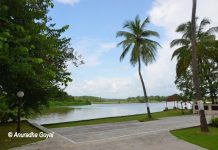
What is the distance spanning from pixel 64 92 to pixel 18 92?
20.1ft

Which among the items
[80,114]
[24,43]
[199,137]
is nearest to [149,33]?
[199,137]

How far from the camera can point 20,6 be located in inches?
375

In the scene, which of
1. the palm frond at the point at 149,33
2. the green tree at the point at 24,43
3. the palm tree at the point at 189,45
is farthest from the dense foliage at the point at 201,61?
the green tree at the point at 24,43

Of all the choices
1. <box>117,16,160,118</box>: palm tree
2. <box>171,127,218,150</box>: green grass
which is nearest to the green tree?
<box>171,127,218,150</box>: green grass

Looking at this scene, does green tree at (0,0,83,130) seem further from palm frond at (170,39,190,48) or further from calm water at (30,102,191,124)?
palm frond at (170,39,190,48)

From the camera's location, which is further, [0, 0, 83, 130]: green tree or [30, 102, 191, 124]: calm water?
[30, 102, 191, 124]: calm water

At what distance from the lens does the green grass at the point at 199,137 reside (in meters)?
12.0

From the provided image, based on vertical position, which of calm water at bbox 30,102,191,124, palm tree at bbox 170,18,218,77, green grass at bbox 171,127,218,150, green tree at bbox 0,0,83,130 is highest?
palm tree at bbox 170,18,218,77

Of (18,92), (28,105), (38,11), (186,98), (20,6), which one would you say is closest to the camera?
(20,6)

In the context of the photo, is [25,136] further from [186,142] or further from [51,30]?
[186,142]

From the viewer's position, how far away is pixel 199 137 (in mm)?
13664

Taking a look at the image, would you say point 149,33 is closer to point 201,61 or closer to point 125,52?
point 125,52

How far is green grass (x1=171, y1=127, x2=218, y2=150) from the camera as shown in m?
12.0

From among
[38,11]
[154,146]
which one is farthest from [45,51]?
[154,146]
